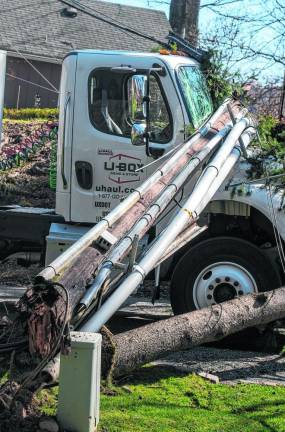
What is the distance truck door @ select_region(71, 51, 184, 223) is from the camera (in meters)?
7.67

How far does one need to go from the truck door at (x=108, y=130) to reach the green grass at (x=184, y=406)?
92.5 inches

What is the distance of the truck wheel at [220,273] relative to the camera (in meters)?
7.32

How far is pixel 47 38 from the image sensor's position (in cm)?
3272

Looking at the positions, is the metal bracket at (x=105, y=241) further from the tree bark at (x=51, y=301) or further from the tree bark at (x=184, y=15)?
the tree bark at (x=184, y=15)

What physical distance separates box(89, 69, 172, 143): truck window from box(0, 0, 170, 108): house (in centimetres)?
2299

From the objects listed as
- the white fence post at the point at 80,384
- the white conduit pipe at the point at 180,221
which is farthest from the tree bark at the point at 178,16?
the white fence post at the point at 80,384

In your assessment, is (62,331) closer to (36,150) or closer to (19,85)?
(36,150)

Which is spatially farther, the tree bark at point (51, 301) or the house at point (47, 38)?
the house at point (47, 38)

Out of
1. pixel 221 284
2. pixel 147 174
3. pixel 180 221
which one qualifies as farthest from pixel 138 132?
pixel 221 284

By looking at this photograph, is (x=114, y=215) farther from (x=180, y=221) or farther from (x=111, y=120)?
(x=111, y=120)

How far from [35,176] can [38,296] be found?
11.8m

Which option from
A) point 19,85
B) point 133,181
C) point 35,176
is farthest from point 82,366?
point 19,85

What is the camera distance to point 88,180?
7.93 m

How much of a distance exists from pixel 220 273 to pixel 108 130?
1882mm
